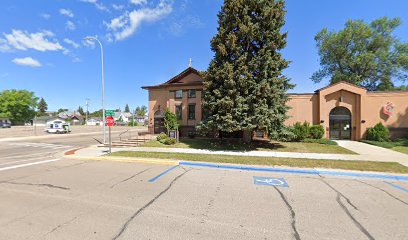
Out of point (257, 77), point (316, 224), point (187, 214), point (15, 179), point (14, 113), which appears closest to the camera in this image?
point (316, 224)

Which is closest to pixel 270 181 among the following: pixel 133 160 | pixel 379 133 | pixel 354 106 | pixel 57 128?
pixel 133 160

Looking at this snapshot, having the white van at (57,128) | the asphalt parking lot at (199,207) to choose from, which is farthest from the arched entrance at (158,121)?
the white van at (57,128)

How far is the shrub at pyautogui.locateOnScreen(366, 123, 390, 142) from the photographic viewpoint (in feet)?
57.0

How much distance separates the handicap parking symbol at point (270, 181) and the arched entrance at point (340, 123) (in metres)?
16.6

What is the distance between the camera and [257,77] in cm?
1308

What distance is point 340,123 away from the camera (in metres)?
19.6

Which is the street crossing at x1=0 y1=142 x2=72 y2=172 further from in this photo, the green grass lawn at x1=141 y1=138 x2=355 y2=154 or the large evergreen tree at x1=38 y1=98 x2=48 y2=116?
the large evergreen tree at x1=38 y1=98 x2=48 y2=116

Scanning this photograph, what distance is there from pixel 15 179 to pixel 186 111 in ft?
48.4

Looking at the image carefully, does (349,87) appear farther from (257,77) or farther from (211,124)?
(211,124)

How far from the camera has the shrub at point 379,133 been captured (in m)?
17.4

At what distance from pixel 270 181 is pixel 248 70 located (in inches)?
337

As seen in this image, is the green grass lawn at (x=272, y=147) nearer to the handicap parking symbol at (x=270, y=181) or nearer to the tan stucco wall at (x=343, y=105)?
the tan stucco wall at (x=343, y=105)

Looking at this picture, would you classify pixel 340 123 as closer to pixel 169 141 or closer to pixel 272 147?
pixel 272 147

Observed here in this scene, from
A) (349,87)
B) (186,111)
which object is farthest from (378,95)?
(186,111)
